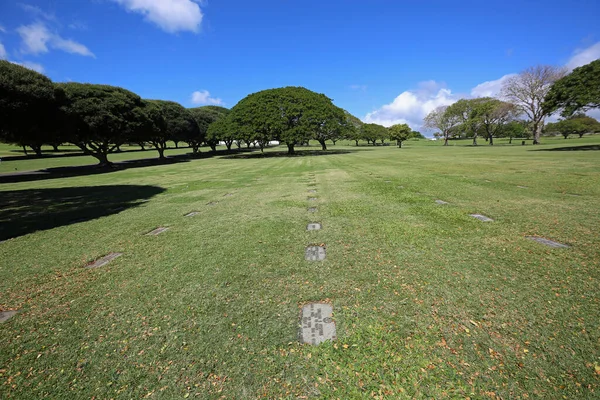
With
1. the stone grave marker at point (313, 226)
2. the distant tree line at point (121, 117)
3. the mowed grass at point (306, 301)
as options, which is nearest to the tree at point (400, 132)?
the distant tree line at point (121, 117)

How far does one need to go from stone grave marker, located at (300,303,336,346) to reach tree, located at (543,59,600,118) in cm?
3523

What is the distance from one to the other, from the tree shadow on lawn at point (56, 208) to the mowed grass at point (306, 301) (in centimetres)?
101

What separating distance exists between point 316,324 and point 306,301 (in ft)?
1.40

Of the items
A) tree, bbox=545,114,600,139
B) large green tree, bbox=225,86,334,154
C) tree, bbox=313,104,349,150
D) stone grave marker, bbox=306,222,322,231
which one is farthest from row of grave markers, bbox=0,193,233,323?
tree, bbox=545,114,600,139

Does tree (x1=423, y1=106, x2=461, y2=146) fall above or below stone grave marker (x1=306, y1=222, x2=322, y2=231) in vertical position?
above

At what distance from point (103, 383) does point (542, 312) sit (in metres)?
4.69

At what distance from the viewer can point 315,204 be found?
8.58 meters

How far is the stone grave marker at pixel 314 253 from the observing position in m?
4.42

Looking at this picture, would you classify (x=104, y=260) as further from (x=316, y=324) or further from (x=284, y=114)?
(x=284, y=114)

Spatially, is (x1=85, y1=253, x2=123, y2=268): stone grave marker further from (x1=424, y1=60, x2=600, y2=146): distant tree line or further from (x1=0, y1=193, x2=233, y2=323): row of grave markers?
(x1=424, y1=60, x2=600, y2=146): distant tree line

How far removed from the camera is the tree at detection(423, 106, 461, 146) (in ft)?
218

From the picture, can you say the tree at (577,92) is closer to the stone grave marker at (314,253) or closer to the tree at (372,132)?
the stone grave marker at (314,253)

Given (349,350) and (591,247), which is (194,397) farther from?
(591,247)

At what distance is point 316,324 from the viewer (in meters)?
2.81
